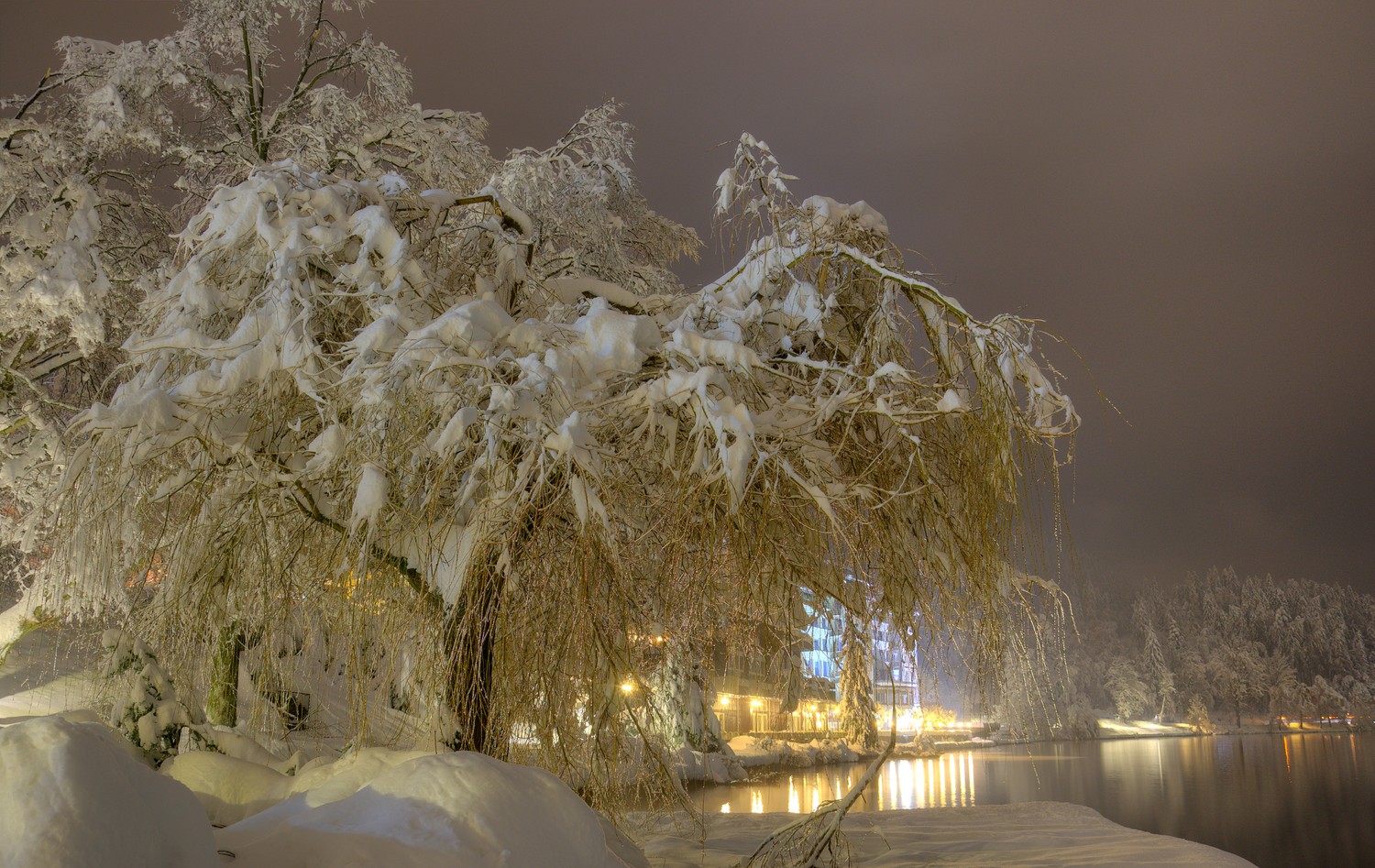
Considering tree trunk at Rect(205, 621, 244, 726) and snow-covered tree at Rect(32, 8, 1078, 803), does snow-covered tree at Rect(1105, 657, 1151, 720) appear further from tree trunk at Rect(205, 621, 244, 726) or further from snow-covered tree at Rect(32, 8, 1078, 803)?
snow-covered tree at Rect(32, 8, 1078, 803)

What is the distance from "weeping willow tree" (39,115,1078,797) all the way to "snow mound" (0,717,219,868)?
1.37 metres

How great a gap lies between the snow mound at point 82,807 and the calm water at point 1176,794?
21.2 ft

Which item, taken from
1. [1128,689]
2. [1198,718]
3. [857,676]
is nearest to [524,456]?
[857,676]

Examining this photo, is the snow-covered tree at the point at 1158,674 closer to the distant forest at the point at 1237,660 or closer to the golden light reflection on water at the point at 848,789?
the distant forest at the point at 1237,660

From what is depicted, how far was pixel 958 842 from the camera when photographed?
28.7 ft

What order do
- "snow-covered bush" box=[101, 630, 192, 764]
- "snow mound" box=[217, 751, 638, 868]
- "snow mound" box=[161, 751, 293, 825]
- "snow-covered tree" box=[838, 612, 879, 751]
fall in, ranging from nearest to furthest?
1. "snow mound" box=[217, 751, 638, 868]
2. "snow mound" box=[161, 751, 293, 825]
3. "snow-covered tree" box=[838, 612, 879, 751]
4. "snow-covered bush" box=[101, 630, 192, 764]

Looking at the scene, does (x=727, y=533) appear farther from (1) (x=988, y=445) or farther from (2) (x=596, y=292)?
(2) (x=596, y=292)

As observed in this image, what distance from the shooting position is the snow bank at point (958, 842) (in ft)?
24.5

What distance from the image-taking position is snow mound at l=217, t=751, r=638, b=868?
9.57 feet

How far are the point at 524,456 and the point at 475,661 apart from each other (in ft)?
3.34

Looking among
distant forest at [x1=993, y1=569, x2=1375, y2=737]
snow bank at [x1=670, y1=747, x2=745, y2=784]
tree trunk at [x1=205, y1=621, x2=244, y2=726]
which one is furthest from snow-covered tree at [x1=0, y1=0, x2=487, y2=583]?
distant forest at [x1=993, y1=569, x2=1375, y2=737]

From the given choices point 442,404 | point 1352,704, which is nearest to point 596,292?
point 442,404

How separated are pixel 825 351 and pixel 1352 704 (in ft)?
274

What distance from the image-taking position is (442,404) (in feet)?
13.9
